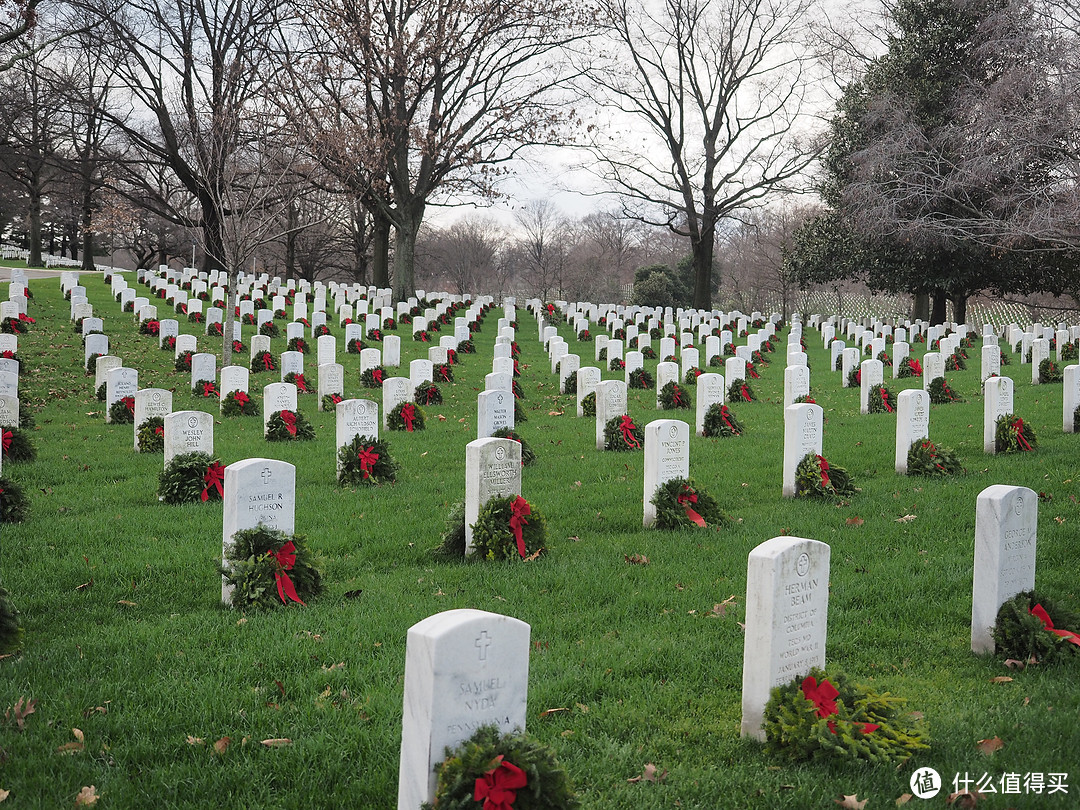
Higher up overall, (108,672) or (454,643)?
(454,643)

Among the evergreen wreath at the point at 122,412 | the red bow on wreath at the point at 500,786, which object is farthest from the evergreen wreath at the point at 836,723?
the evergreen wreath at the point at 122,412

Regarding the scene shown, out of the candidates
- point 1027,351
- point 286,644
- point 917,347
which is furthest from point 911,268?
point 286,644

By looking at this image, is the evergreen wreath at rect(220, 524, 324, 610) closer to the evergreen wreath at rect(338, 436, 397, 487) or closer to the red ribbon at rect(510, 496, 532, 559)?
the red ribbon at rect(510, 496, 532, 559)

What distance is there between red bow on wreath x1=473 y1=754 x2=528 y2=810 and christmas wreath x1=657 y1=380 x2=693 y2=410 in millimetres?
12304

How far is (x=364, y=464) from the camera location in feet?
31.4

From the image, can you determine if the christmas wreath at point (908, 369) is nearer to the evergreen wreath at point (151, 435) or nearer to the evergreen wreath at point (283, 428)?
the evergreen wreath at point (283, 428)

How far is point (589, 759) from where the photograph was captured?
383cm

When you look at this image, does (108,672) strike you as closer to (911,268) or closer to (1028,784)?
(1028,784)

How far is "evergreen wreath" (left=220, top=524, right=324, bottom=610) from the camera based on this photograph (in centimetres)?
579

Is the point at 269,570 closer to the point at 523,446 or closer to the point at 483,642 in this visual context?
the point at 483,642

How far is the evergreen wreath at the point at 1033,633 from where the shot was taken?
496 cm

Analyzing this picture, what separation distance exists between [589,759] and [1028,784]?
5.86 ft

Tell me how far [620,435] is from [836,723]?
25.8 ft

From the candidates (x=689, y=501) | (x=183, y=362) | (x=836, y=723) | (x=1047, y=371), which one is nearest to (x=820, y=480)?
(x=689, y=501)
